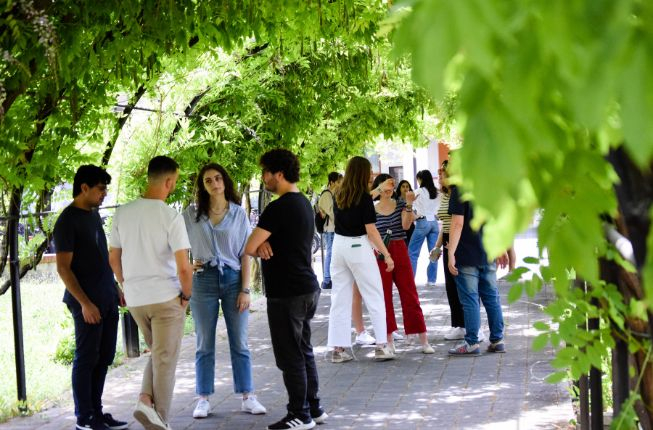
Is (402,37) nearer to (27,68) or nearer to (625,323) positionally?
(625,323)

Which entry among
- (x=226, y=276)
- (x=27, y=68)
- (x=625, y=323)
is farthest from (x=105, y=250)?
(x=625, y=323)

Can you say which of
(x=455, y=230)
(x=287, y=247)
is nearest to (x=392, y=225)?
(x=455, y=230)

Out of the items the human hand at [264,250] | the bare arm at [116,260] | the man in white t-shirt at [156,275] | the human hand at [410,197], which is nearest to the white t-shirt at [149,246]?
the man in white t-shirt at [156,275]

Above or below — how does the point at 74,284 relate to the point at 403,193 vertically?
below

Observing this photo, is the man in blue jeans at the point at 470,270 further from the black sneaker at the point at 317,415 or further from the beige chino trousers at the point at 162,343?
the beige chino trousers at the point at 162,343

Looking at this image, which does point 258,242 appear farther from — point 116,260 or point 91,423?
point 91,423

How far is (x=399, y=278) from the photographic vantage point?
10.9 meters

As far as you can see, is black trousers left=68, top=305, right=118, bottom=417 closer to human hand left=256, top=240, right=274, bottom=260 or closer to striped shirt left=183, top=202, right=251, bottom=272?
striped shirt left=183, top=202, right=251, bottom=272

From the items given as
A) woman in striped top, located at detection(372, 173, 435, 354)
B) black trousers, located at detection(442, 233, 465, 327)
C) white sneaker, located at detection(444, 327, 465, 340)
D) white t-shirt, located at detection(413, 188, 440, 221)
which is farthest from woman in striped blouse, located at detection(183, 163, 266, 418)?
white t-shirt, located at detection(413, 188, 440, 221)

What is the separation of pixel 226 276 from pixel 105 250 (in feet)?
3.20

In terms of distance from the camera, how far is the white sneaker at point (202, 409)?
26.5 feet

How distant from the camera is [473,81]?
1.28 metres

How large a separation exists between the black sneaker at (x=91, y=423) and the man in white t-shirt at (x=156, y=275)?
1.81 feet

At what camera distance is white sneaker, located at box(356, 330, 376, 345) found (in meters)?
11.5
